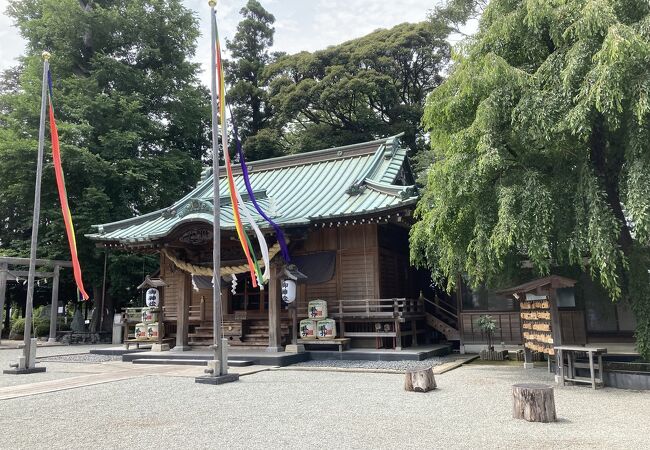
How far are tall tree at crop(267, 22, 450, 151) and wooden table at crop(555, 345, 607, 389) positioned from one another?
2413 centimetres

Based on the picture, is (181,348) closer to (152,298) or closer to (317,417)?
(152,298)

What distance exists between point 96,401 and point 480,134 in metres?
8.07

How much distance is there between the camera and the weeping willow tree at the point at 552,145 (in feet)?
24.3

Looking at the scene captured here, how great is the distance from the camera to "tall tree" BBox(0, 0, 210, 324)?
22391 mm

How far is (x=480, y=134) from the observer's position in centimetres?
877

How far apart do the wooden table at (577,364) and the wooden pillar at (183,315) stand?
1055 cm

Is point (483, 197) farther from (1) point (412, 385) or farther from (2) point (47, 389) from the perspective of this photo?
(2) point (47, 389)

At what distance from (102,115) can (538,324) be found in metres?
22.6

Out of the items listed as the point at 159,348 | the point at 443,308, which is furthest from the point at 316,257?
the point at 159,348

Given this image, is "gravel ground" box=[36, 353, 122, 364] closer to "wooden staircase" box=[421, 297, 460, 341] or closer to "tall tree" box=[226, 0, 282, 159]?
"wooden staircase" box=[421, 297, 460, 341]

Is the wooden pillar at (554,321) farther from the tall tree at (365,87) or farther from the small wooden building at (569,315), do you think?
the tall tree at (365,87)

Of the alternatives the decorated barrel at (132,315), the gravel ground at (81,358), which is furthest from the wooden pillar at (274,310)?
the decorated barrel at (132,315)

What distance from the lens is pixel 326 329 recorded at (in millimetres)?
13148

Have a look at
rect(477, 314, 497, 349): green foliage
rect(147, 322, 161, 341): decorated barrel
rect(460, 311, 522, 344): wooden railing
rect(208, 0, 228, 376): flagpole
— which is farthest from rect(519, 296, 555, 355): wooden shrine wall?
rect(147, 322, 161, 341): decorated barrel
